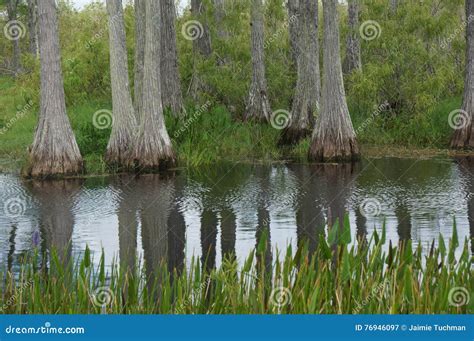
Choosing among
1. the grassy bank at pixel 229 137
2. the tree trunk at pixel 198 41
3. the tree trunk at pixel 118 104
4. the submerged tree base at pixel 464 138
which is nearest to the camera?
the tree trunk at pixel 118 104

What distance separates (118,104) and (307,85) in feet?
20.9

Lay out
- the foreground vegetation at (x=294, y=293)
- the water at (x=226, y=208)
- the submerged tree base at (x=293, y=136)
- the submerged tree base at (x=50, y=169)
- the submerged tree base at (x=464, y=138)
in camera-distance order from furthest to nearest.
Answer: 1. the submerged tree base at (x=293, y=136)
2. the submerged tree base at (x=464, y=138)
3. the submerged tree base at (x=50, y=169)
4. the water at (x=226, y=208)
5. the foreground vegetation at (x=294, y=293)

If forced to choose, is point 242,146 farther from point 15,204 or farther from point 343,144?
point 15,204

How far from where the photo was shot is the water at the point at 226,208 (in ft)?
40.9

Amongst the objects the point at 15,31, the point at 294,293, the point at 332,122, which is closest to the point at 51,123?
the point at 332,122

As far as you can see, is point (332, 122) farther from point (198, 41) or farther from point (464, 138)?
point (198, 41)

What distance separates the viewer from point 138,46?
23.2m

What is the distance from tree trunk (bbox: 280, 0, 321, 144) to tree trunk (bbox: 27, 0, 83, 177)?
714cm

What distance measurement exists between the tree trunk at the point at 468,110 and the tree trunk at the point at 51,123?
10.5 meters

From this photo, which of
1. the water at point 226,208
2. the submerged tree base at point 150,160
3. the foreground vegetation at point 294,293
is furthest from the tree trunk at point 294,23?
the foreground vegetation at point 294,293

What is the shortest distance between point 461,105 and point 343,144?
4548 mm

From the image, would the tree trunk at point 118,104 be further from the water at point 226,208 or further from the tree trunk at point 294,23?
the tree trunk at point 294,23

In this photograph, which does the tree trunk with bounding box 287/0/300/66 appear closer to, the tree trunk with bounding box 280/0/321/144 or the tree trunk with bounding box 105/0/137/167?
the tree trunk with bounding box 280/0/321/144

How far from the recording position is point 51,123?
2027 centimetres
